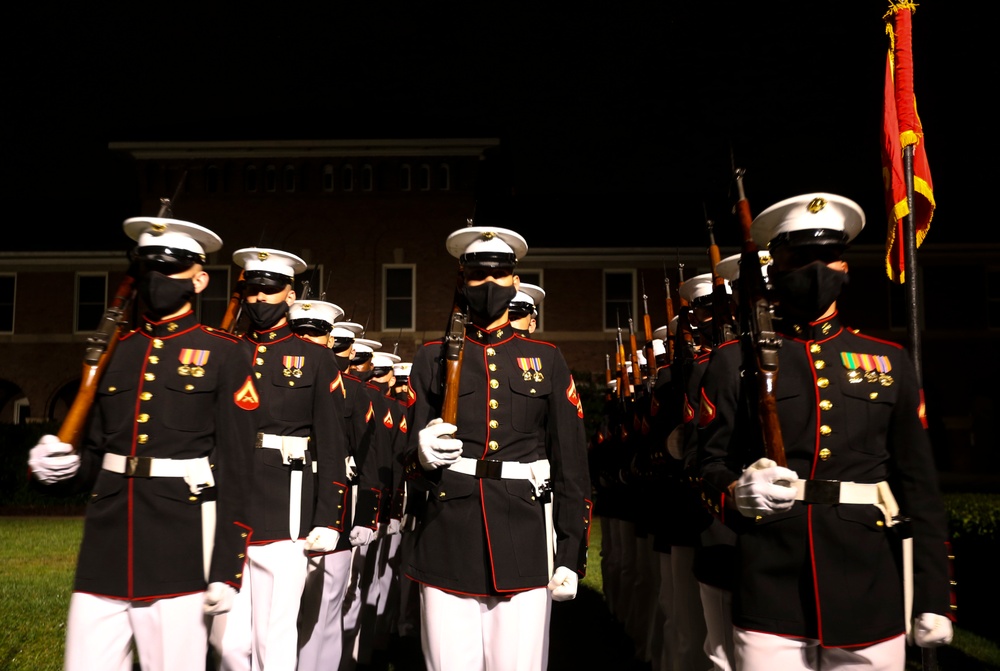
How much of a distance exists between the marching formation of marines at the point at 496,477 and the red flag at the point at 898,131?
6.51 feet

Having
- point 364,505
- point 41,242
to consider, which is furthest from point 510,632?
point 41,242

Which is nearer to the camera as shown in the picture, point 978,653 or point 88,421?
point 88,421

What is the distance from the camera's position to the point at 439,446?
399cm

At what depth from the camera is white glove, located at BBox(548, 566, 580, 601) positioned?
406 cm

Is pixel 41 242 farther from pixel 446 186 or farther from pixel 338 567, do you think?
pixel 338 567

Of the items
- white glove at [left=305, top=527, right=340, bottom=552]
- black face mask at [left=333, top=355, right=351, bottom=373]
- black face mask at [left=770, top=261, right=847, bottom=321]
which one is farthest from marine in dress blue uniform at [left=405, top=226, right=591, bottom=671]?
black face mask at [left=333, top=355, right=351, bottom=373]

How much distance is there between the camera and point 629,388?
1054 cm

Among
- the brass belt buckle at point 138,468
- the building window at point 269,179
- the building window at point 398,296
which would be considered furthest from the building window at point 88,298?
the brass belt buckle at point 138,468

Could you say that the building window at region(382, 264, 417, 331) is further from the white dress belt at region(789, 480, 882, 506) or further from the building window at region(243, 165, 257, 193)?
the white dress belt at region(789, 480, 882, 506)

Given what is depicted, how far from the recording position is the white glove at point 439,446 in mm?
3992

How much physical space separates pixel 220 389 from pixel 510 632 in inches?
71.9

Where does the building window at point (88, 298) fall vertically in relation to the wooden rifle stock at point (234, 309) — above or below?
above

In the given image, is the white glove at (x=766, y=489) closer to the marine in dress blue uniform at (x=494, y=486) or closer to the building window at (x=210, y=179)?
the marine in dress blue uniform at (x=494, y=486)

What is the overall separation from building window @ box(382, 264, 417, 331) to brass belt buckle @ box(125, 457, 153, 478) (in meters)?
24.6
